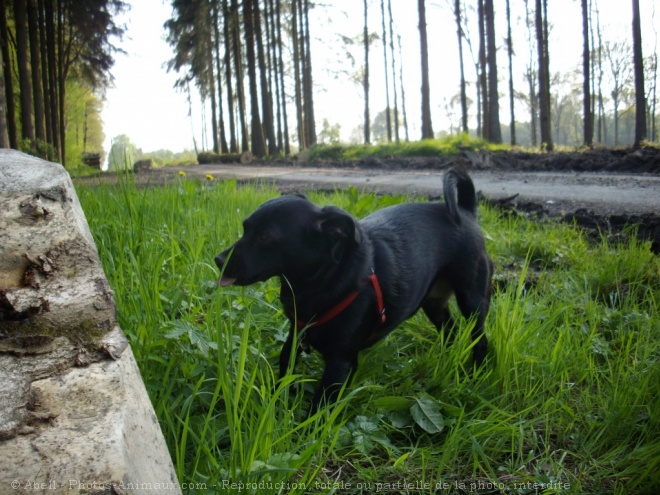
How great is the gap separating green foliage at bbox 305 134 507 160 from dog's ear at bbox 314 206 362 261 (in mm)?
14121

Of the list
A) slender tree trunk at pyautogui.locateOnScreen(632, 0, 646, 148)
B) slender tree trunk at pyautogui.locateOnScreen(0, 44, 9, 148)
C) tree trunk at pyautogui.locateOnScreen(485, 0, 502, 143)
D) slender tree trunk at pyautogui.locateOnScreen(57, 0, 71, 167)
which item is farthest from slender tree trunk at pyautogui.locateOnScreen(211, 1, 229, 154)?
slender tree trunk at pyautogui.locateOnScreen(0, 44, 9, 148)

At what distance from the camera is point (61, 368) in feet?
4.17

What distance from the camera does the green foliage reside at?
17.9 meters

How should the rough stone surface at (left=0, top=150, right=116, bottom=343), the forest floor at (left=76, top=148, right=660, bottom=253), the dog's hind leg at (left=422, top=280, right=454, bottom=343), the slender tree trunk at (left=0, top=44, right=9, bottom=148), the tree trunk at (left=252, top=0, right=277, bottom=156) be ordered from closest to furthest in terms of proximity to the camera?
1. the rough stone surface at (left=0, top=150, right=116, bottom=343)
2. the dog's hind leg at (left=422, top=280, right=454, bottom=343)
3. the slender tree trunk at (left=0, top=44, right=9, bottom=148)
4. the forest floor at (left=76, top=148, right=660, bottom=253)
5. the tree trunk at (left=252, top=0, right=277, bottom=156)

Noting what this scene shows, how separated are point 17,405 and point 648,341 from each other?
2.85 m

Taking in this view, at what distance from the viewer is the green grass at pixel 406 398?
69.6 inches

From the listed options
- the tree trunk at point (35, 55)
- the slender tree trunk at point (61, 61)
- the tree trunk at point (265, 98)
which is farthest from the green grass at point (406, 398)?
the tree trunk at point (265, 98)

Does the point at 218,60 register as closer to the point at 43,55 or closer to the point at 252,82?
the point at 252,82

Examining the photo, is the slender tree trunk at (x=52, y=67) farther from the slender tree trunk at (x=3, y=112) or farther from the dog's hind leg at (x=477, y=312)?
the dog's hind leg at (x=477, y=312)

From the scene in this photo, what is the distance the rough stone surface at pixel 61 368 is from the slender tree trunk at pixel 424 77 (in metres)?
21.8

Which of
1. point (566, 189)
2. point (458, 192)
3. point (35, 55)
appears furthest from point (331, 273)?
point (35, 55)

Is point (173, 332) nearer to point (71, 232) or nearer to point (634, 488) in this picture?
point (71, 232)

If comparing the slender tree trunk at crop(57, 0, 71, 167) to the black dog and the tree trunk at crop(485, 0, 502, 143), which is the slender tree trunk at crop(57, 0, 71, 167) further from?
the black dog

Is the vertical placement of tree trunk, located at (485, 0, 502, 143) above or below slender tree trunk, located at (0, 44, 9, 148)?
above
